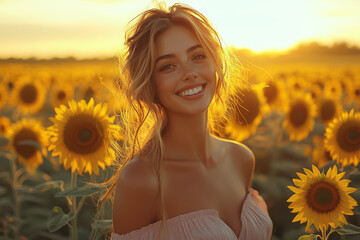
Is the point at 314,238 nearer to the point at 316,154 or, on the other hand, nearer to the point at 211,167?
the point at 211,167

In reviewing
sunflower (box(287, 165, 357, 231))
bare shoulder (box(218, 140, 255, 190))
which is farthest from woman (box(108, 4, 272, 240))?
sunflower (box(287, 165, 357, 231))

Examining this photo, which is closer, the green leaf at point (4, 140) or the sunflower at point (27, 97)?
the green leaf at point (4, 140)

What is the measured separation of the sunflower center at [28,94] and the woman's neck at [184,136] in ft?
19.6

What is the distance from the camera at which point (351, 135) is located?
135 inches

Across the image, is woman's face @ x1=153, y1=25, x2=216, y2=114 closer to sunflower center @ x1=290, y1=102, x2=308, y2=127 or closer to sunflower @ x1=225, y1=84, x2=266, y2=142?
sunflower @ x1=225, y1=84, x2=266, y2=142

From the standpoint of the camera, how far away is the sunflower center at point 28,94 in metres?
8.09

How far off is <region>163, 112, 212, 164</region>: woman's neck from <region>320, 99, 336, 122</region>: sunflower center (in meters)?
4.11

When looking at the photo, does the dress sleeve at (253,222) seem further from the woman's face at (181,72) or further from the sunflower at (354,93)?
the sunflower at (354,93)

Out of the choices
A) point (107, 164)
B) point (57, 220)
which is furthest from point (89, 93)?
point (57, 220)

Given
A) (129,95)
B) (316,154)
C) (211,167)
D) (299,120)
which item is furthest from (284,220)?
(129,95)

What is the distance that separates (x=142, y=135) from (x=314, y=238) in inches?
48.3

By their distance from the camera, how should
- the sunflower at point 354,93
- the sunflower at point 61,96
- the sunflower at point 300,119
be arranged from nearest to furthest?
the sunflower at point 300,119
the sunflower at point 354,93
the sunflower at point 61,96

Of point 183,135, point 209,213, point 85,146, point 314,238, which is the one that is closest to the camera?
point 314,238

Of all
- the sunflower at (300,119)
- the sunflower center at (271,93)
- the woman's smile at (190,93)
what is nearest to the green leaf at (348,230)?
the woman's smile at (190,93)
